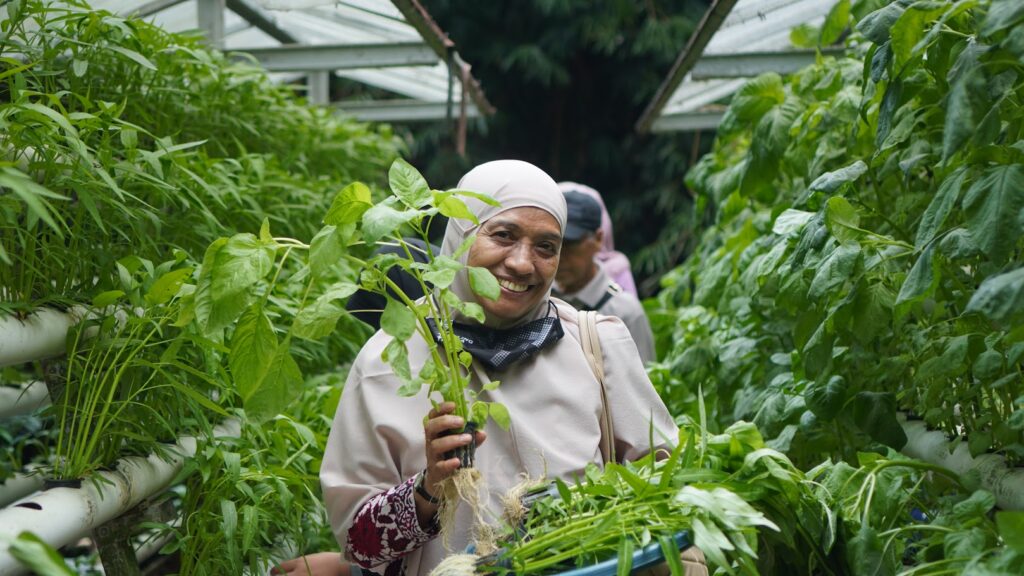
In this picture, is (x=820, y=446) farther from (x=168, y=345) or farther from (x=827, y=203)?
(x=168, y=345)

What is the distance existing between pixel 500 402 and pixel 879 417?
826 mm

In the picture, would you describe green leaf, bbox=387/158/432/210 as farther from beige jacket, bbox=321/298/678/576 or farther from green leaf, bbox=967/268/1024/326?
green leaf, bbox=967/268/1024/326

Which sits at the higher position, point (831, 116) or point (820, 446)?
point (831, 116)

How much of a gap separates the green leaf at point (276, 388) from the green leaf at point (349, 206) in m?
0.22

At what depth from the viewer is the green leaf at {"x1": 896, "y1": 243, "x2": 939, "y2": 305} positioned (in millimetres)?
2010

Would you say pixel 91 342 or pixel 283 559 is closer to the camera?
pixel 91 342

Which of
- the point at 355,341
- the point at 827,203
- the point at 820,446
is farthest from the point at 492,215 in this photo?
the point at 355,341

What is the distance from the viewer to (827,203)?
2463 millimetres

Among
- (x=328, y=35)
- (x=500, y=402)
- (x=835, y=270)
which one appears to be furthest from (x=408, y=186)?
Answer: (x=328, y=35)

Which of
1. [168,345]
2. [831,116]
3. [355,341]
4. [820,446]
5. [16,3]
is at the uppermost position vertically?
[16,3]

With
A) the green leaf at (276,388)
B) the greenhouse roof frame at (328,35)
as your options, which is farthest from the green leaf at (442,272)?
the greenhouse roof frame at (328,35)

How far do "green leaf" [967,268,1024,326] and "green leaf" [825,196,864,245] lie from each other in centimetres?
72

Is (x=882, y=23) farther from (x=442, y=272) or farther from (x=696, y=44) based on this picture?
(x=696, y=44)

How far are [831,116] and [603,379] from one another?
137cm
